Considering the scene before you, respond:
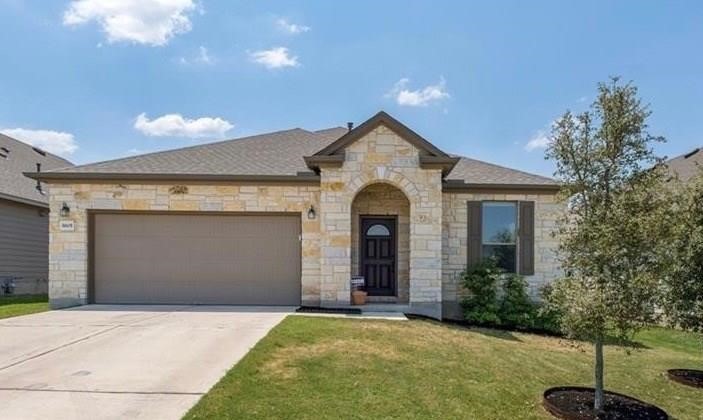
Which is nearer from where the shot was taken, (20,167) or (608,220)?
(608,220)

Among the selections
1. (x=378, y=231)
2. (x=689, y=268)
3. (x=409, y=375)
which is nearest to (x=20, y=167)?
(x=378, y=231)

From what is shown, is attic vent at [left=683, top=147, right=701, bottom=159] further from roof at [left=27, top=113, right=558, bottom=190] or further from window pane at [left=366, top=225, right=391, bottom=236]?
window pane at [left=366, top=225, right=391, bottom=236]

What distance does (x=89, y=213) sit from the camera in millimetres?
11375

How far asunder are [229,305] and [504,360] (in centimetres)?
665

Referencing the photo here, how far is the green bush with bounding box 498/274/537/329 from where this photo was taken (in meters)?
11.0

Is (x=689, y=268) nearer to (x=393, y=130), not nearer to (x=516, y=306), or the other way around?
(x=516, y=306)

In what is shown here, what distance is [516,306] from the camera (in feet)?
36.5

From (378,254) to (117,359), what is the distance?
279 inches

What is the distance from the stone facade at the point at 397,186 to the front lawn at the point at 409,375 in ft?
5.17

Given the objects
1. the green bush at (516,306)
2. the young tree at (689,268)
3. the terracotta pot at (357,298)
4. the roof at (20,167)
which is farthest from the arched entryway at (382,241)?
the roof at (20,167)

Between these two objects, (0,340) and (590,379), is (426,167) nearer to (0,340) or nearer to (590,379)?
(590,379)

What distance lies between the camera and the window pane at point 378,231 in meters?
12.2

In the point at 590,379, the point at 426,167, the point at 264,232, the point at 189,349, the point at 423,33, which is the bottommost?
the point at 590,379

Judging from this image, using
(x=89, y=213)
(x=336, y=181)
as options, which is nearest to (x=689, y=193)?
(x=336, y=181)
